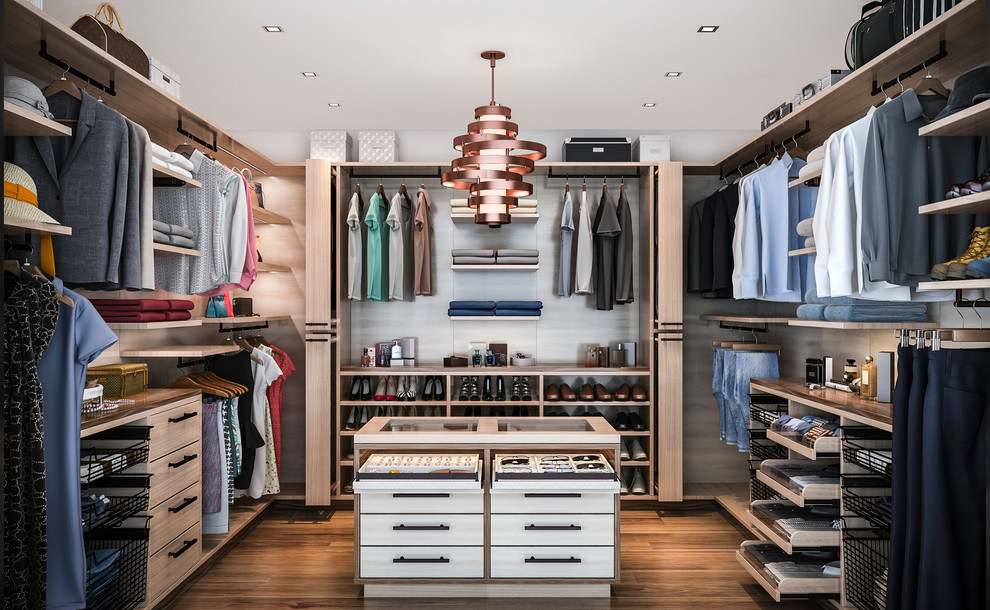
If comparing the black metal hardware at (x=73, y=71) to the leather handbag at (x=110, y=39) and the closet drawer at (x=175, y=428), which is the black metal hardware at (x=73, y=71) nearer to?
the leather handbag at (x=110, y=39)

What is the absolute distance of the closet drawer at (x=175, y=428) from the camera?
3.03m

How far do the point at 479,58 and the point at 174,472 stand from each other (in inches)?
108

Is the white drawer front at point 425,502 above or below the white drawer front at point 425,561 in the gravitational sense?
above

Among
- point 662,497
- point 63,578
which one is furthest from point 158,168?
point 662,497

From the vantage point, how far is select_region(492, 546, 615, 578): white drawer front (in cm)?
322

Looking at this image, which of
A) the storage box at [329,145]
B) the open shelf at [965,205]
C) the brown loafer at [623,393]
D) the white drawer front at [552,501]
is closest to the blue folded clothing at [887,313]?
the open shelf at [965,205]

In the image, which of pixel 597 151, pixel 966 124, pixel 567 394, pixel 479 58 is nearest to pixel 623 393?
pixel 567 394

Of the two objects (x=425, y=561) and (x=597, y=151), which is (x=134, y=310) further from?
(x=597, y=151)

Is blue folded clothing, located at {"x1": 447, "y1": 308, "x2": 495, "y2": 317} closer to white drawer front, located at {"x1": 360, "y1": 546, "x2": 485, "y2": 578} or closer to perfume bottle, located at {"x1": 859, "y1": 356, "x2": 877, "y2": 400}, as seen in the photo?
white drawer front, located at {"x1": 360, "y1": 546, "x2": 485, "y2": 578}

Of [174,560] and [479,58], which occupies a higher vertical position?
[479,58]

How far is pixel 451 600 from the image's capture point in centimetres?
325

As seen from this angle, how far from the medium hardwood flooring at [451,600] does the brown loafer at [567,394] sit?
906 millimetres

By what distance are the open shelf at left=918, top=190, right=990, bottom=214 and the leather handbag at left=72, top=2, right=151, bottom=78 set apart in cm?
309

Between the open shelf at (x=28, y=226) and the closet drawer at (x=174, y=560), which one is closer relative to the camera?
the open shelf at (x=28, y=226)
